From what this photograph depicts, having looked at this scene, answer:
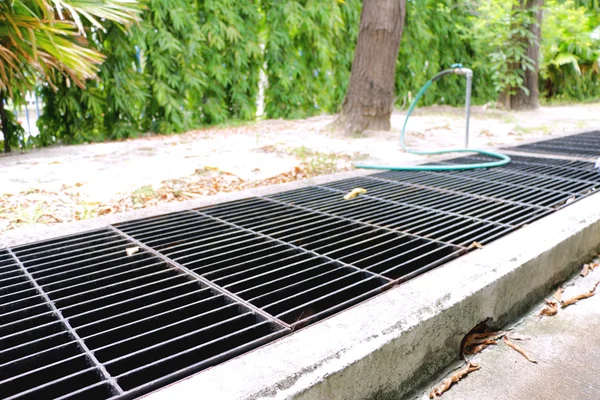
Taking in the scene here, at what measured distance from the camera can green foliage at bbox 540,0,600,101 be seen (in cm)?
A: 1167

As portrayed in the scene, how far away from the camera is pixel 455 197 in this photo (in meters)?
3.27

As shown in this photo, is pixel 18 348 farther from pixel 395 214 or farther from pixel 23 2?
pixel 23 2

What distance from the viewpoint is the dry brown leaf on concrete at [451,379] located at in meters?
1.59

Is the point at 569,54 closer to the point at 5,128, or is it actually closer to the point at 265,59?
the point at 265,59

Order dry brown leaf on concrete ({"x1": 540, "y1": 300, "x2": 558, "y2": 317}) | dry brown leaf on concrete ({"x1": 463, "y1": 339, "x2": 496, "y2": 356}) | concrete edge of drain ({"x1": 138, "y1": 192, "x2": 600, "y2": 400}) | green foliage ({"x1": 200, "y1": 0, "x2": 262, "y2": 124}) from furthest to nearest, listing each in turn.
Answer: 1. green foliage ({"x1": 200, "y1": 0, "x2": 262, "y2": 124})
2. dry brown leaf on concrete ({"x1": 540, "y1": 300, "x2": 558, "y2": 317})
3. dry brown leaf on concrete ({"x1": 463, "y1": 339, "x2": 496, "y2": 356})
4. concrete edge of drain ({"x1": 138, "y1": 192, "x2": 600, "y2": 400})

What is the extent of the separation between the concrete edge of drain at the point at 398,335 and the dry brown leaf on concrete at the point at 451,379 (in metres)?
0.05

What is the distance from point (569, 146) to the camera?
17.4 ft

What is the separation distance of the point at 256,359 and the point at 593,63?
13.8 metres

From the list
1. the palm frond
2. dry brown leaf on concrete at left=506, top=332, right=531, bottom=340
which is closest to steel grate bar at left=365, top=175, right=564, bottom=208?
dry brown leaf on concrete at left=506, top=332, right=531, bottom=340

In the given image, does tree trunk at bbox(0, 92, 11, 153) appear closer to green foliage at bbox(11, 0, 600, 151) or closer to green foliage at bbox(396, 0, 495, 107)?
green foliage at bbox(11, 0, 600, 151)

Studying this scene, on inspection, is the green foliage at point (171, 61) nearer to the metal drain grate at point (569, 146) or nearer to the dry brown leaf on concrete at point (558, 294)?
the metal drain grate at point (569, 146)

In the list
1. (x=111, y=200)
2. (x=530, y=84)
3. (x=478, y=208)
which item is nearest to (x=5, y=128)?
(x=111, y=200)

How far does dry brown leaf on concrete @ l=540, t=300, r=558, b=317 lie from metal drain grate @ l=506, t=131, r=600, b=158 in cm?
302

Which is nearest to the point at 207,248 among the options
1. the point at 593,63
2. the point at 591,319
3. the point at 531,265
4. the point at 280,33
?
the point at 531,265
